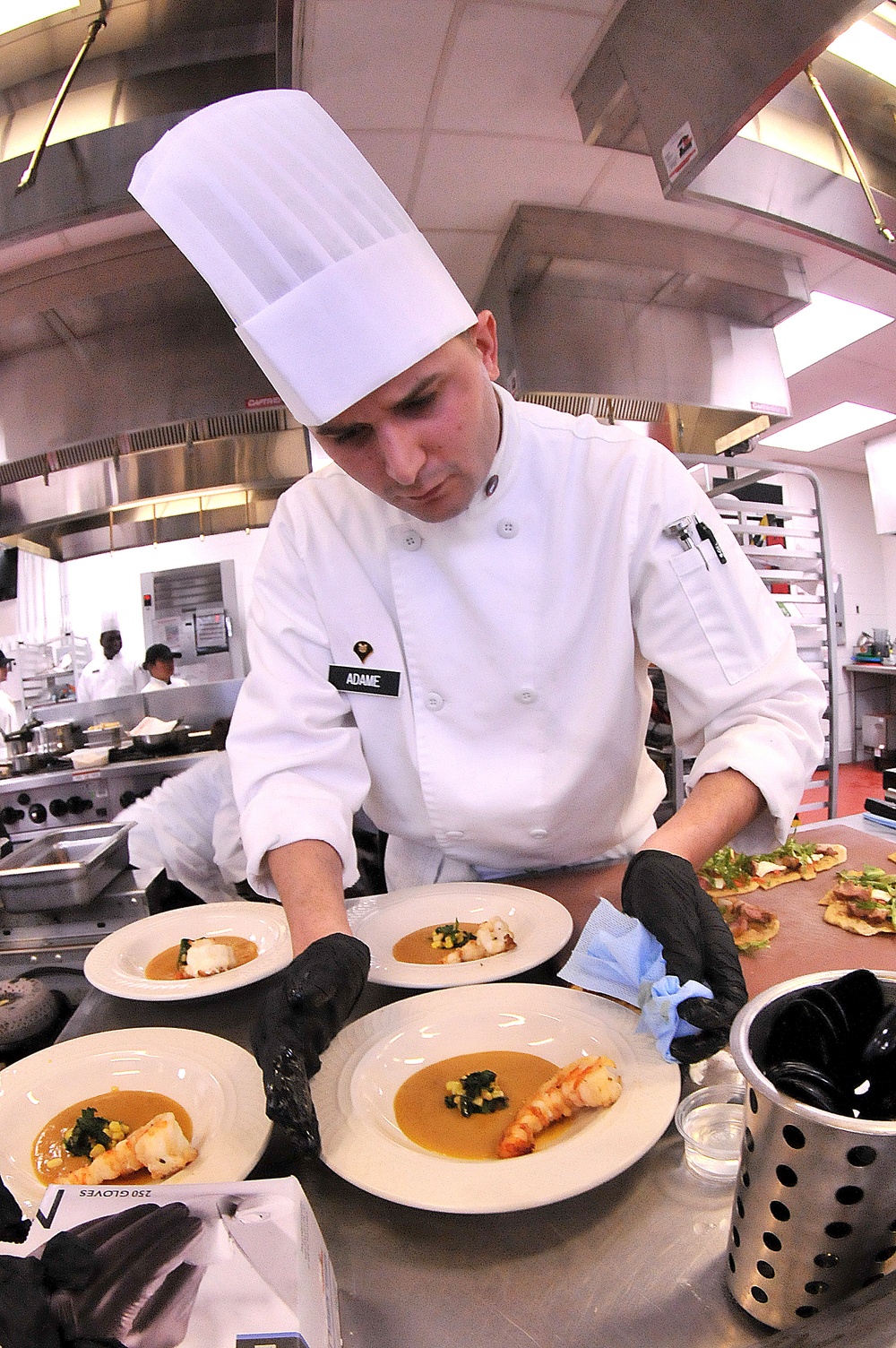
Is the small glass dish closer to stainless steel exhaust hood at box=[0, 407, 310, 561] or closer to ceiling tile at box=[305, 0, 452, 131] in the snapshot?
ceiling tile at box=[305, 0, 452, 131]

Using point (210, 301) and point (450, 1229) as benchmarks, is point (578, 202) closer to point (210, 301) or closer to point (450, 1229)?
point (210, 301)

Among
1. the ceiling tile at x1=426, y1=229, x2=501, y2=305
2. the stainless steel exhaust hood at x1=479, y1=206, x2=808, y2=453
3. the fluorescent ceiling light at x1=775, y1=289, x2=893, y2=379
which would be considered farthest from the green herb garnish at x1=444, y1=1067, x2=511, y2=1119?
the fluorescent ceiling light at x1=775, y1=289, x2=893, y2=379

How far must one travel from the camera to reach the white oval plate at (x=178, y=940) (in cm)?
119

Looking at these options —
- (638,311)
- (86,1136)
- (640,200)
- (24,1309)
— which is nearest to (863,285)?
(638,311)

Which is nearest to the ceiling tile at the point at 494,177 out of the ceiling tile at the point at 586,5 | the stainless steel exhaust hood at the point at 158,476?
the ceiling tile at the point at 586,5

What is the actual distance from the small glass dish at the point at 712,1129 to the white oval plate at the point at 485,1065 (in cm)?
4

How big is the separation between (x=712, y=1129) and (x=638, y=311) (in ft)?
13.0

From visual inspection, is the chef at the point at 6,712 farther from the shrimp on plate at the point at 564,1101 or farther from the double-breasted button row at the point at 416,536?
the shrimp on plate at the point at 564,1101

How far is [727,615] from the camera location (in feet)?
4.42

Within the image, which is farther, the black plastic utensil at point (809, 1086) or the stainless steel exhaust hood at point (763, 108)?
the stainless steel exhaust hood at point (763, 108)

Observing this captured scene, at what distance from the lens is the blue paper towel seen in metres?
0.81

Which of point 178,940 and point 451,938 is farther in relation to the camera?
point 178,940

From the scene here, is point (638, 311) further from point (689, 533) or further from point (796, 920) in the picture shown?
point (796, 920)

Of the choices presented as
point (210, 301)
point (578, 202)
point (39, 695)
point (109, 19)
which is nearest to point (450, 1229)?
point (109, 19)
